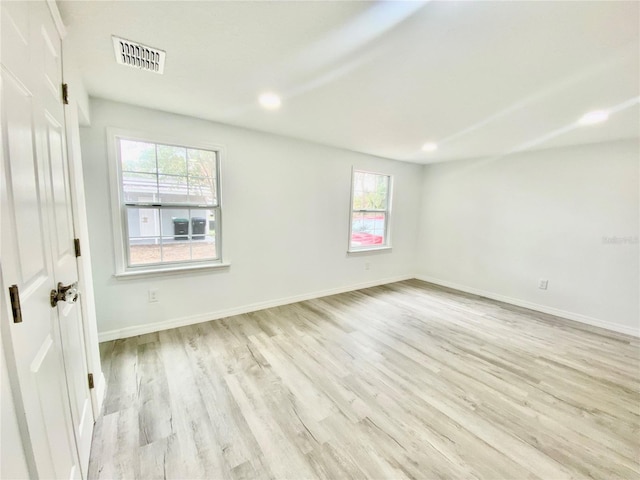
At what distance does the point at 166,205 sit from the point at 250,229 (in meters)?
0.93

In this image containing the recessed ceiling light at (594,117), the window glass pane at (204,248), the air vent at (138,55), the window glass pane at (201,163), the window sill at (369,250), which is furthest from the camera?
the window sill at (369,250)

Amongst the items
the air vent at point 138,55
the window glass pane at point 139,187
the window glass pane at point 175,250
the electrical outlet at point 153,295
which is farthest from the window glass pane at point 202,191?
the air vent at point 138,55

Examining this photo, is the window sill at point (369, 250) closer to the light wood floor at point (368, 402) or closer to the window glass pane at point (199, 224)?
the light wood floor at point (368, 402)

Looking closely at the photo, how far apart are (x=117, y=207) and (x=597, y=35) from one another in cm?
358

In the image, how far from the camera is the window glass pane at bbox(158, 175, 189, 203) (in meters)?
2.74

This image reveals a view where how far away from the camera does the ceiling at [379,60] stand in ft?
→ 4.16

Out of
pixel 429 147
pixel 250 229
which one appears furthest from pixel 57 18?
pixel 429 147

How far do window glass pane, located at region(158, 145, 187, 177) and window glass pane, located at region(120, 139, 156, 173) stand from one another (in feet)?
0.20

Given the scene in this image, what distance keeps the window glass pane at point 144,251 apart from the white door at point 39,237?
4.71 ft

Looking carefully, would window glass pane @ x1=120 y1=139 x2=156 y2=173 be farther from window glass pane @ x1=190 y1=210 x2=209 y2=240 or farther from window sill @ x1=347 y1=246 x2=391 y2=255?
window sill @ x1=347 y1=246 x2=391 y2=255

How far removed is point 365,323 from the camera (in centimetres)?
320

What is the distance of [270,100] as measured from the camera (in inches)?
89.5

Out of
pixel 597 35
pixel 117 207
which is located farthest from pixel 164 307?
pixel 597 35

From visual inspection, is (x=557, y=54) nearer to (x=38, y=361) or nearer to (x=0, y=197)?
(x=0, y=197)
